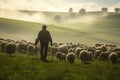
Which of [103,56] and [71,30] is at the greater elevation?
[71,30]

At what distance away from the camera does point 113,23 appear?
148m

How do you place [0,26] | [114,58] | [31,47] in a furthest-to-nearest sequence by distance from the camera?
[0,26], [31,47], [114,58]

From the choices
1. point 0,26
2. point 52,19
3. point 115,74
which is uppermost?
point 52,19

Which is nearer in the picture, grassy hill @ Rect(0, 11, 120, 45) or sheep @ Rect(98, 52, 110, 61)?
sheep @ Rect(98, 52, 110, 61)

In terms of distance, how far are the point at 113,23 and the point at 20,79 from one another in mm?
140200

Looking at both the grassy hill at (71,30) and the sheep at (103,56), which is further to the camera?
the grassy hill at (71,30)

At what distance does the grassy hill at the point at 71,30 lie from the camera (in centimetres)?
9088

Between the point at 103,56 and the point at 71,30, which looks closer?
the point at 103,56

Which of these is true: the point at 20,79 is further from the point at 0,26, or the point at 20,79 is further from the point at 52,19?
the point at 52,19

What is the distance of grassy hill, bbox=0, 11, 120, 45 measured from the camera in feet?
298

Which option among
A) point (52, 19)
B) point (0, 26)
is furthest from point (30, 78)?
point (52, 19)

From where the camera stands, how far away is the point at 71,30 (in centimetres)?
11669

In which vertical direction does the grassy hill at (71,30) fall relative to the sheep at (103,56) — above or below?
above

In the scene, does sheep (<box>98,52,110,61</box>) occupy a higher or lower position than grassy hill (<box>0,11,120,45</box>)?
lower
